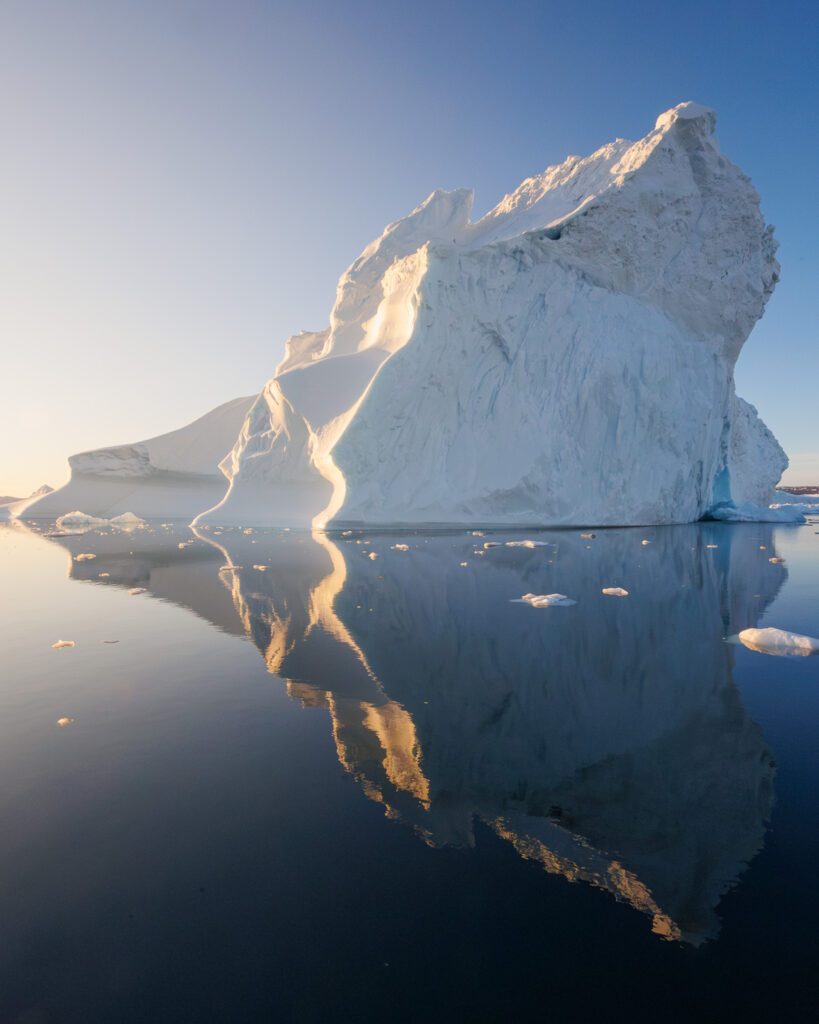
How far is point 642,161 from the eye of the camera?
2312cm

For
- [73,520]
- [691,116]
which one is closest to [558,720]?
[691,116]

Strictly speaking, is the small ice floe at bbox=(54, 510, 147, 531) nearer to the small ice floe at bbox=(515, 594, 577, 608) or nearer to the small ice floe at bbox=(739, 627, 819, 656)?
the small ice floe at bbox=(515, 594, 577, 608)

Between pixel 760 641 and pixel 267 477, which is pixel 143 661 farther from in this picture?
pixel 267 477

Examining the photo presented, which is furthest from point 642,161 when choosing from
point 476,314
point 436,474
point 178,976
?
point 178,976

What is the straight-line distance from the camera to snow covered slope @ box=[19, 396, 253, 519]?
35.7 meters

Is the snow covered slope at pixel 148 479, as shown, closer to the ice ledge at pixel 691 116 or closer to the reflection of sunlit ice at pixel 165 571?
the reflection of sunlit ice at pixel 165 571

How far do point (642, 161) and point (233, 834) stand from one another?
2780 cm

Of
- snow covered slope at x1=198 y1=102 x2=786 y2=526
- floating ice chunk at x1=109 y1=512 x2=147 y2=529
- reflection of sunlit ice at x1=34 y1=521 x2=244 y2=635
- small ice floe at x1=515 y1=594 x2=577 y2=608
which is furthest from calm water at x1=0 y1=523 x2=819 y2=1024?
floating ice chunk at x1=109 y1=512 x2=147 y2=529

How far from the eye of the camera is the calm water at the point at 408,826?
1.88 m

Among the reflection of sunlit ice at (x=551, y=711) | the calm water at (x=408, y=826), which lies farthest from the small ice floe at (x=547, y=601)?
the calm water at (x=408, y=826)

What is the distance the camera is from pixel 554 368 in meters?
24.0

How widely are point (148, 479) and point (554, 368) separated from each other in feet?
87.5

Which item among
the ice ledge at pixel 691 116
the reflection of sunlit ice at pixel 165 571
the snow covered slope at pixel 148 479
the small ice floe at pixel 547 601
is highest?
the ice ledge at pixel 691 116

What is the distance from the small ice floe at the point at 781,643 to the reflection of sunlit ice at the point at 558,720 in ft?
1.17
